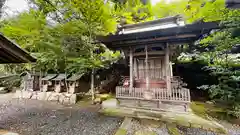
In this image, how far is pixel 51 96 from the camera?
328 inches

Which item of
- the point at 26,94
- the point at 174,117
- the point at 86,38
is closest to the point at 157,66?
the point at 174,117

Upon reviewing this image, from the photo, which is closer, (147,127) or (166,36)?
(147,127)

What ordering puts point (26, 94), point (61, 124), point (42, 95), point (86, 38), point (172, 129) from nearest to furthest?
point (172, 129)
point (61, 124)
point (86, 38)
point (42, 95)
point (26, 94)

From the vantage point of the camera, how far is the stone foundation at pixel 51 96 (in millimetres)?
7598

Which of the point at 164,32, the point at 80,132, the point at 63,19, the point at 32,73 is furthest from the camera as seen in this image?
the point at 32,73

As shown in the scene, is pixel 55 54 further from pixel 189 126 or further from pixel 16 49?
pixel 189 126

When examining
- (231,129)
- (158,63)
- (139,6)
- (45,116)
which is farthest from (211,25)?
(139,6)

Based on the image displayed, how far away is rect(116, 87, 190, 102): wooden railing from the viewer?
4751 millimetres

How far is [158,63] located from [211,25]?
10.3ft

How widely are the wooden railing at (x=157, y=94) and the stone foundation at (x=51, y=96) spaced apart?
368cm

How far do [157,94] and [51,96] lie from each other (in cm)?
747

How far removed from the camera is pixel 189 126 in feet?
12.8

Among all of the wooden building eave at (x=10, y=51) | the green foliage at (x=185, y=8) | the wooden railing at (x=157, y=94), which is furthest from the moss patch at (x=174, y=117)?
the green foliage at (x=185, y=8)

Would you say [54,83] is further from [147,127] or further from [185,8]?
[185,8]
